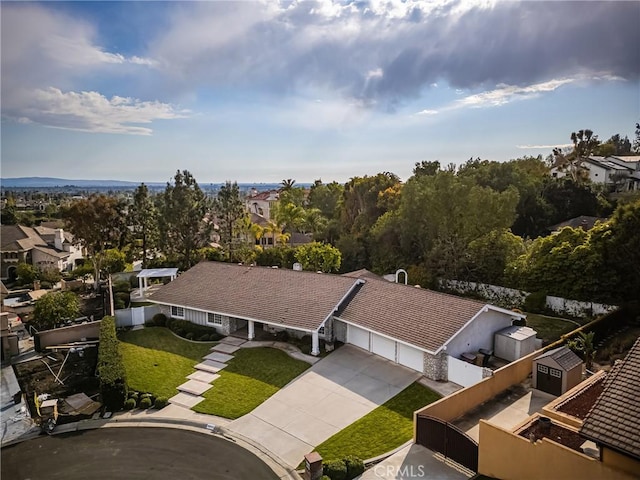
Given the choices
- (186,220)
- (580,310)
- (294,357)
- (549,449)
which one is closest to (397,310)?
(294,357)

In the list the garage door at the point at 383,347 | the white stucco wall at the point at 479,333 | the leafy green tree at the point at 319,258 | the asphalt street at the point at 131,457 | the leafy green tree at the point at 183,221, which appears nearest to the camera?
the asphalt street at the point at 131,457

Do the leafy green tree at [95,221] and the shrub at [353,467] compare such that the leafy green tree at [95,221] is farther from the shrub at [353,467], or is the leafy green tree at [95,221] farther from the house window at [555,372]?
the house window at [555,372]

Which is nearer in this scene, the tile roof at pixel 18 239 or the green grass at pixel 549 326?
the green grass at pixel 549 326

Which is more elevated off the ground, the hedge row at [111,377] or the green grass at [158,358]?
the hedge row at [111,377]

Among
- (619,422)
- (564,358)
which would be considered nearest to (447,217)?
(564,358)

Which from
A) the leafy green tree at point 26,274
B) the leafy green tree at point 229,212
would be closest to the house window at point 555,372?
the leafy green tree at point 229,212

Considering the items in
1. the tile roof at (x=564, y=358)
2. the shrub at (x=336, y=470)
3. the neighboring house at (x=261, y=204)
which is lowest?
the shrub at (x=336, y=470)

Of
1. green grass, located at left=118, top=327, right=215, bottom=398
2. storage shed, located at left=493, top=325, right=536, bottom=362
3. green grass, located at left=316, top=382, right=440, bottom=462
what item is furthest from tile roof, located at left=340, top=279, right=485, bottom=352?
green grass, located at left=118, top=327, right=215, bottom=398
